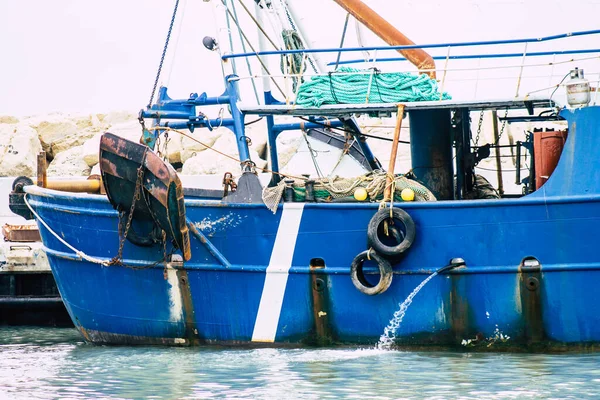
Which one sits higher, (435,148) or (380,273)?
(435,148)

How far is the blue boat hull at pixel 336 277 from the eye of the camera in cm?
1005

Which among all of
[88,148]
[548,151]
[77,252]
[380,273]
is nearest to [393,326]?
[380,273]

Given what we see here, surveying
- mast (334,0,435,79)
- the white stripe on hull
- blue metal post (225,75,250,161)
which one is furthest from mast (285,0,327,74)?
the white stripe on hull

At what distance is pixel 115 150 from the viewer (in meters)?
10.5

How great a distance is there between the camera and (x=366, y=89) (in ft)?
35.3

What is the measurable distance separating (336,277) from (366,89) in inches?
78.3

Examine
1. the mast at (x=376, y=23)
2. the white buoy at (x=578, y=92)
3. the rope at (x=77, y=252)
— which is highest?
the mast at (x=376, y=23)

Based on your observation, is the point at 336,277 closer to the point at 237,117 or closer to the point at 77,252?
the point at 237,117

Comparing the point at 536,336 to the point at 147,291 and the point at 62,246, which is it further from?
the point at 62,246

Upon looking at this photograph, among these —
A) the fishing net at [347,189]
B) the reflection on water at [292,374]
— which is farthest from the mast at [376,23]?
the reflection on water at [292,374]

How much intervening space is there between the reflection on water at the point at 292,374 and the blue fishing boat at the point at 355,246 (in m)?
0.33

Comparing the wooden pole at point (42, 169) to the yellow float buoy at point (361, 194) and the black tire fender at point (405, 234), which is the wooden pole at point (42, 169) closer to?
the yellow float buoy at point (361, 194)

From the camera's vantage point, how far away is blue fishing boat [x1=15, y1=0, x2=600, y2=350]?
1007cm

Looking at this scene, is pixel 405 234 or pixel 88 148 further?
pixel 88 148
